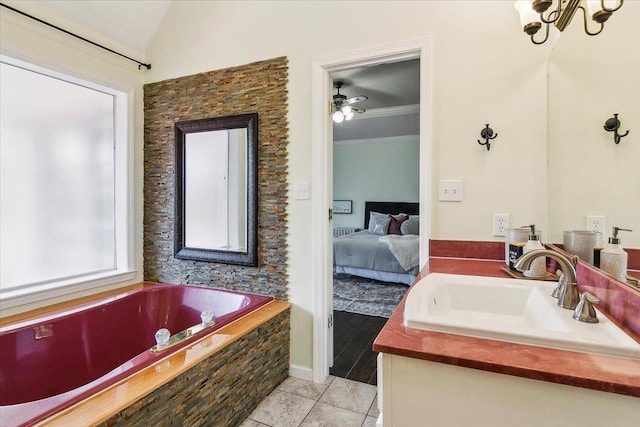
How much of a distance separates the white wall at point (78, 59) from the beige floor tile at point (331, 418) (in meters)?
1.80

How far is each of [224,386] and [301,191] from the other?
46.4 inches

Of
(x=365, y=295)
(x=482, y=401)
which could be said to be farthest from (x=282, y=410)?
(x=365, y=295)

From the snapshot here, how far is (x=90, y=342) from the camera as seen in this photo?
1.93 m

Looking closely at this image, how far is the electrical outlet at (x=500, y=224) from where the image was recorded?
169 cm

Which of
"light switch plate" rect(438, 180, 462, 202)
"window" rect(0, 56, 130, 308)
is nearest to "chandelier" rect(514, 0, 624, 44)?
"light switch plate" rect(438, 180, 462, 202)

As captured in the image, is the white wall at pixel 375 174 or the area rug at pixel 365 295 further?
the white wall at pixel 375 174

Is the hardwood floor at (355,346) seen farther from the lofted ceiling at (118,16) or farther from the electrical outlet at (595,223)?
the lofted ceiling at (118,16)

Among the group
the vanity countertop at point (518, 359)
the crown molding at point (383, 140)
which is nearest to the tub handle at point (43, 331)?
the vanity countertop at point (518, 359)

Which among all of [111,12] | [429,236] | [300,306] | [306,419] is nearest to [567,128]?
[429,236]

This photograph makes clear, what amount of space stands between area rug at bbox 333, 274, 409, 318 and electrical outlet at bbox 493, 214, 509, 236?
182 cm

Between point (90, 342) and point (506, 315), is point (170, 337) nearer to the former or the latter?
point (90, 342)

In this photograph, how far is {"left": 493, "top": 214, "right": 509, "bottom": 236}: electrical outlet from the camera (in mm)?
1691

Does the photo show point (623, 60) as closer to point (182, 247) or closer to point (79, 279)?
point (182, 247)

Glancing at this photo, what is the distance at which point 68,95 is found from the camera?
2.34m
